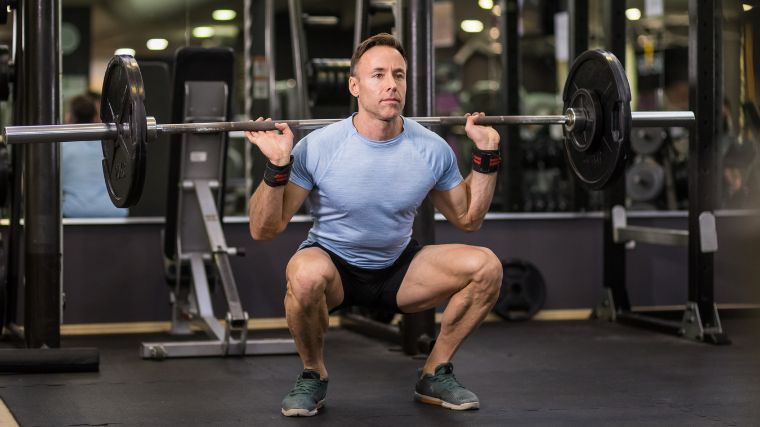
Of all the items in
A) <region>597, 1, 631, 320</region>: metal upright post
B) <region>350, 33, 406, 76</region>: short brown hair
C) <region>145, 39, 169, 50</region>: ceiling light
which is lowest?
<region>597, 1, 631, 320</region>: metal upright post

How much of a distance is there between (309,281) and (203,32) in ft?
13.7

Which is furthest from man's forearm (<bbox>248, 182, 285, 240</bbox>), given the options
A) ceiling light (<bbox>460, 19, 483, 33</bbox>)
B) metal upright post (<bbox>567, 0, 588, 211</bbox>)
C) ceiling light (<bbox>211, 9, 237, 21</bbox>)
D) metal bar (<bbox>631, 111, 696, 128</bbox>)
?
ceiling light (<bbox>460, 19, 483, 33</bbox>)

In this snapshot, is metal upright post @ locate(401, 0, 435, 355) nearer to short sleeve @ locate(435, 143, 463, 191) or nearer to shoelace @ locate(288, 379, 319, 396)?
short sleeve @ locate(435, 143, 463, 191)

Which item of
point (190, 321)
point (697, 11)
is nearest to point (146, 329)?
point (190, 321)

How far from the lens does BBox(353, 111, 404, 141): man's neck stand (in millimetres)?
3244

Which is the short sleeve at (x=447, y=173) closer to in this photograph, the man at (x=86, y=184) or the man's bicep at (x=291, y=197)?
the man's bicep at (x=291, y=197)

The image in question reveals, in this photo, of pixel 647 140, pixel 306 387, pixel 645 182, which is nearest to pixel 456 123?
pixel 306 387

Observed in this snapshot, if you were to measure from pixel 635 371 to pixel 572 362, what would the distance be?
11.5 inches

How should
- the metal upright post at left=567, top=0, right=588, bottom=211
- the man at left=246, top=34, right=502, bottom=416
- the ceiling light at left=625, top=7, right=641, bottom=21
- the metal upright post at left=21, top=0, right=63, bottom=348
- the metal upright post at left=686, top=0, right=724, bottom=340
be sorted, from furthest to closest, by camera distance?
the ceiling light at left=625, top=7, right=641, bottom=21
the metal upright post at left=567, top=0, right=588, bottom=211
the metal upright post at left=686, top=0, right=724, bottom=340
the metal upright post at left=21, top=0, right=63, bottom=348
the man at left=246, top=34, right=502, bottom=416

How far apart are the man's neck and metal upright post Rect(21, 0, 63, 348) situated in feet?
4.89

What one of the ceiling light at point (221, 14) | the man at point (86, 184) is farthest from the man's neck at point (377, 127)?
the ceiling light at point (221, 14)

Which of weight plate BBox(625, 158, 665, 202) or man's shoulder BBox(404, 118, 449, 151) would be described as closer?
man's shoulder BBox(404, 118, 449, 151)

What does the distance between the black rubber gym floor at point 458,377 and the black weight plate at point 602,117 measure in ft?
2.28

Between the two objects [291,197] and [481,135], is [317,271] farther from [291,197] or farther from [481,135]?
[481,135]
